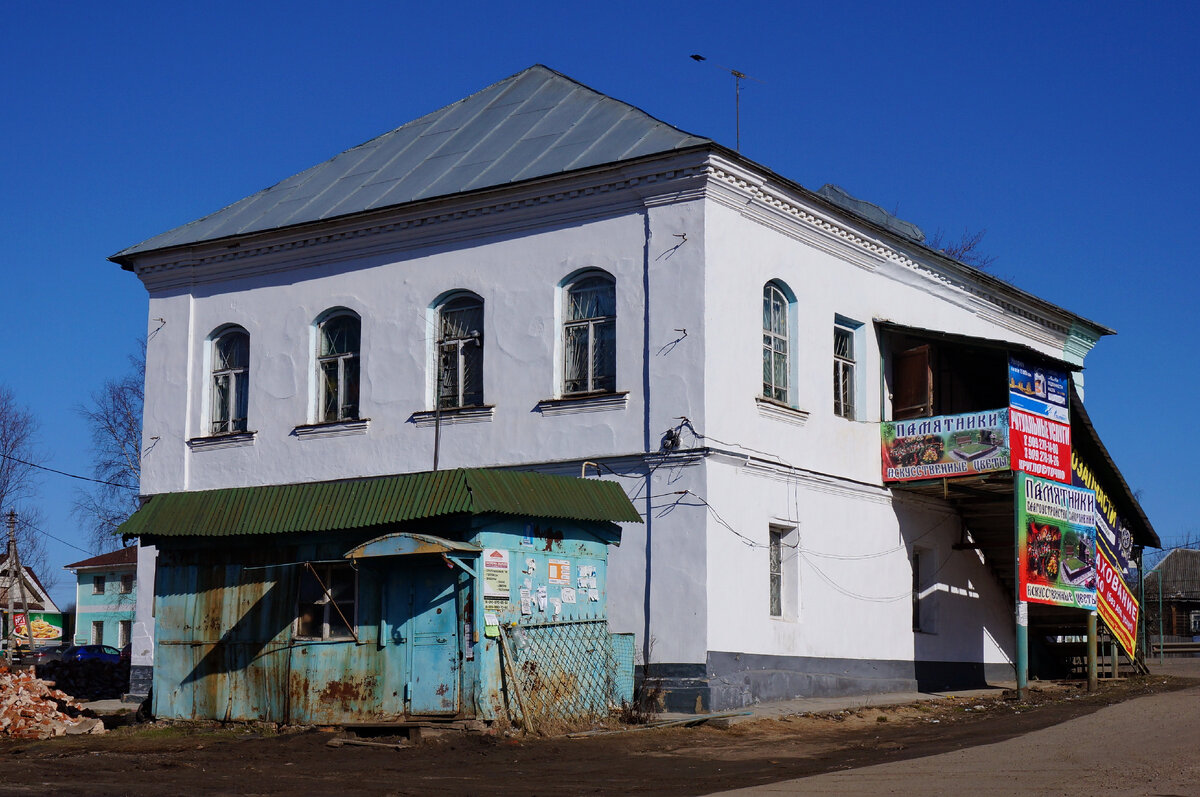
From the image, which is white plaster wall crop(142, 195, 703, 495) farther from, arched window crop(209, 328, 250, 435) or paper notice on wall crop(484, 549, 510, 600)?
paper notice on wall crop(484, 549, 510, 600)

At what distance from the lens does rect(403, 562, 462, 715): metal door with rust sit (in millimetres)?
16062

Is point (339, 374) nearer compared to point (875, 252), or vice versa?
point (875, 252)

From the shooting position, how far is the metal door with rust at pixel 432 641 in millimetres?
16062

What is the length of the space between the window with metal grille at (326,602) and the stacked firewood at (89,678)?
10909mm

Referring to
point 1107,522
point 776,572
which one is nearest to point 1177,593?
point 1107,522

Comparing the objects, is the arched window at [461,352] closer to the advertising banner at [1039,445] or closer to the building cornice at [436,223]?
the building cornice at [436,223]

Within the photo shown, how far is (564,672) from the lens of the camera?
16703mm

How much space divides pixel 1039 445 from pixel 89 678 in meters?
18.6

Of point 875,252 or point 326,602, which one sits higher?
point 875,252

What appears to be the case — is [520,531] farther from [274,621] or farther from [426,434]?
[426,434]

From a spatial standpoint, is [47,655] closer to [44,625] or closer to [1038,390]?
[44,625]

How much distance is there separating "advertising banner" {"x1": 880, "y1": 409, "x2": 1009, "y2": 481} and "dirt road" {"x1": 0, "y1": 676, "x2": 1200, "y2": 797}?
4524 mm

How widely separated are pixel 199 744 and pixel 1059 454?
1421cm

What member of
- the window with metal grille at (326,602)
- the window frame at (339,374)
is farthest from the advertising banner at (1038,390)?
the window with metal grille at (326,602)
